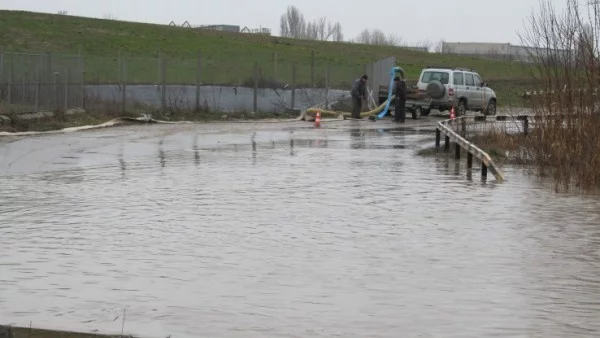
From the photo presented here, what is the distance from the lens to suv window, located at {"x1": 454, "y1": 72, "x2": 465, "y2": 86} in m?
43.2

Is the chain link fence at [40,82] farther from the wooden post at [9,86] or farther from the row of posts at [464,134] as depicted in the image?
the row of posts at [464,134]

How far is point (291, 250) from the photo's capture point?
1133 centimetres

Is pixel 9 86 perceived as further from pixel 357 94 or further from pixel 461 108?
pixel 461 108

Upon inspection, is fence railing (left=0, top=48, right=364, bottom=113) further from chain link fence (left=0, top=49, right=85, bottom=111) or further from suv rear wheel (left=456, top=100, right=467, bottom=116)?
suv rear wheel (left=456, top=100, right=467, bottom=116)

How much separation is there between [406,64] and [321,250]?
255 feet

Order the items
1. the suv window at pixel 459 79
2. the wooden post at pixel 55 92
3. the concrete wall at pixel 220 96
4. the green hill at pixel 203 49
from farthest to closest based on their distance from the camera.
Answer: the green hill at pixel 203 49, the suv window at pixel 459 79, the concrete wall at pixel 220 96, the wooden post at pixel 55 92

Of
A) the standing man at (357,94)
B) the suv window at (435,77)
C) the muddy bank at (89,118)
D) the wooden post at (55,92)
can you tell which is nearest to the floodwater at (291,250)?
the muddy bank at (89,118)

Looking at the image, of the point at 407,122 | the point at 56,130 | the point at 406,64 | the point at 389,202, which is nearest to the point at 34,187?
the point at 389,202

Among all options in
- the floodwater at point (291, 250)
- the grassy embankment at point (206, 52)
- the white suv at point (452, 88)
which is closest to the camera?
the floodwater at point (291, 250)

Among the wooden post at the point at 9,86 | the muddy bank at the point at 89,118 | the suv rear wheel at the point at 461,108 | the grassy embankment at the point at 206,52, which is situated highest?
the grassy embankment at the point at 206,52

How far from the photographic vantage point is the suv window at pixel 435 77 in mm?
43022

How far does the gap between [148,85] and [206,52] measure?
3499cm

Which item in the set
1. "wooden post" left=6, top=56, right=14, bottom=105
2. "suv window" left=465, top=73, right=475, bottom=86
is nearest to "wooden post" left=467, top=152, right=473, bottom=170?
"wooden post" left=6, top=56, right=14, bottom=105

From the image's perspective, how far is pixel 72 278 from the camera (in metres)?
9.52
